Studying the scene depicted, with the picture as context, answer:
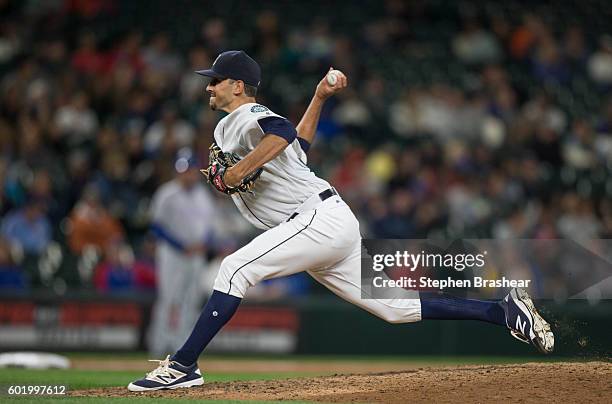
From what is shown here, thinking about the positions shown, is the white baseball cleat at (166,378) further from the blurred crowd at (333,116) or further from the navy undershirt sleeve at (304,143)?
the blurred crowd at (333,116)

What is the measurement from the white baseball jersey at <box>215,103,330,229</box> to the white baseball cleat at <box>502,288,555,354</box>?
1317 millimetres

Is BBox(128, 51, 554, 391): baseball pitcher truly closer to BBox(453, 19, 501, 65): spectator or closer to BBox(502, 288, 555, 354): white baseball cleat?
BBox(502, 288, 555, 354): white baseball cleat

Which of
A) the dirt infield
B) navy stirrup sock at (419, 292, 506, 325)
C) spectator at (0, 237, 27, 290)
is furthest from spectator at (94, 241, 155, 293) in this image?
navy stirrup sock at (419, 292, 506, 325)

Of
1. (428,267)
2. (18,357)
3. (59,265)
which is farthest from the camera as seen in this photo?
(59,265)

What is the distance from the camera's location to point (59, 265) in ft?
38.0

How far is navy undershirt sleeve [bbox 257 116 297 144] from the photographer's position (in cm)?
564

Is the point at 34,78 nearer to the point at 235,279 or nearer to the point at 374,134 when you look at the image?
the point at 374,134

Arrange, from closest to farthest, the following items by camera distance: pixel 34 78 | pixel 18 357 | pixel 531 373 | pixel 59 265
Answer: pixel 531 373
pixel 18 357
pixel 59 265
pixel 34 78

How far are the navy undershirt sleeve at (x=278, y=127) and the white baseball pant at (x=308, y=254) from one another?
49 cm

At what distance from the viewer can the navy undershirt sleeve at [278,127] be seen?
564 cm

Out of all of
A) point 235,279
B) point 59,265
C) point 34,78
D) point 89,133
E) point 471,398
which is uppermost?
point 34,78

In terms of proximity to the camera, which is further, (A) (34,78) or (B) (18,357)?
(A) (34,78)

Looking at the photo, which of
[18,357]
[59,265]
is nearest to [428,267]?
[18,357]

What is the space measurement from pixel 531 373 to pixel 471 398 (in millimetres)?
783
